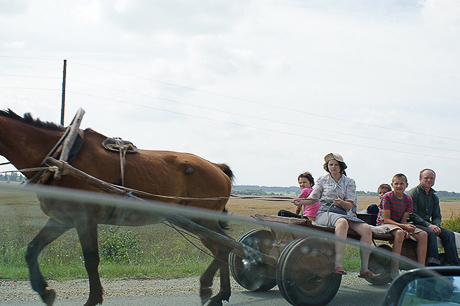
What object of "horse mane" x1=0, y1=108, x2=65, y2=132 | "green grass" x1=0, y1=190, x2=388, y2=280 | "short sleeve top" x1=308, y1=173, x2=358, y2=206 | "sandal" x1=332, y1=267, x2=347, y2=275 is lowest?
"sandal" x1=332, y1=267, x2=347, y2=275

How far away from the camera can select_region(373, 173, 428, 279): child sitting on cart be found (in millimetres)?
5461

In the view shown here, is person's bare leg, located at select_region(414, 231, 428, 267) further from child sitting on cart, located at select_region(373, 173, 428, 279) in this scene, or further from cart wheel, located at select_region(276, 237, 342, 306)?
cart wheel, located at select_region(276, 237, 342, 306)

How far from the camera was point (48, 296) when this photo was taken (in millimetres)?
1258

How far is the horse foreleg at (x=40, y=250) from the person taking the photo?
1.26 meters

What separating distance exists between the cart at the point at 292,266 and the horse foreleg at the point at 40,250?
54 cm

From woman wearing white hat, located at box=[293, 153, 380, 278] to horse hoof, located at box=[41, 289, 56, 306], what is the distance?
161 inches

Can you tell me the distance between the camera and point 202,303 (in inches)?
56.7

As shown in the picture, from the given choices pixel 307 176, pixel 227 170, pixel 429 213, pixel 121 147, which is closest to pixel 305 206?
pixel 307 176

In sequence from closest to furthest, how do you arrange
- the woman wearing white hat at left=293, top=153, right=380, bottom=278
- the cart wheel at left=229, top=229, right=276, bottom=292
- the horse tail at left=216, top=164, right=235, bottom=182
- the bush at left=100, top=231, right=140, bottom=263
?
1. the bush at left=100, top=231, right=140, bottom=263
2. the cart wheel at left=229, top=229, right=276, bottom=292
3. the woman wearing white hat at left=293, top=153, right=380, bottom=278
4. the horse tail at left=216, top=164, right=235, bottom=182

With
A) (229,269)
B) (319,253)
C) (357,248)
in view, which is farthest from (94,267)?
(357,248)

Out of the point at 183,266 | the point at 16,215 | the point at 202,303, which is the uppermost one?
the point at 16,215

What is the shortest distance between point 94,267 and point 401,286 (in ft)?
3.36

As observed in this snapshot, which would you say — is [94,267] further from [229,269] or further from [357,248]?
[357,248]

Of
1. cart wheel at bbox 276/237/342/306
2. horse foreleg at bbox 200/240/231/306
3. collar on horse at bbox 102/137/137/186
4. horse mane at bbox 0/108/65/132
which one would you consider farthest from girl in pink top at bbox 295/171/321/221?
horse foreleg at bbox 200/240/231/306
